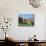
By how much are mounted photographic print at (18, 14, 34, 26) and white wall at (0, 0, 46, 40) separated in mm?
168

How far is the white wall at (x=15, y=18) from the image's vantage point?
546cm

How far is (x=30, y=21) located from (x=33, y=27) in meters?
0.29

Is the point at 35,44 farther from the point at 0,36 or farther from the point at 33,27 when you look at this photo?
the point at 0,36

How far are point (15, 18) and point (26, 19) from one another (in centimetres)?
47

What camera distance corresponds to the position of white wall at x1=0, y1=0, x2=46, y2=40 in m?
5.46

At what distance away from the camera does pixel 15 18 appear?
5488 millimetres

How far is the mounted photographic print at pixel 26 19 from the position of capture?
217 inches

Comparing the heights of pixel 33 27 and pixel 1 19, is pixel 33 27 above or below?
below

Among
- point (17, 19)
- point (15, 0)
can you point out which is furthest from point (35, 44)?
point (15, 0)

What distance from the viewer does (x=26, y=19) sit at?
554 cm

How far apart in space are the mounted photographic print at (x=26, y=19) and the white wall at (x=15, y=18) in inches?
6.6

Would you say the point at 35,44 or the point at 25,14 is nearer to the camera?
the point at 35,44

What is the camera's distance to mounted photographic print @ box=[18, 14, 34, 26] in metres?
5.50

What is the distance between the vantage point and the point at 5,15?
Answer: 17.9ft
